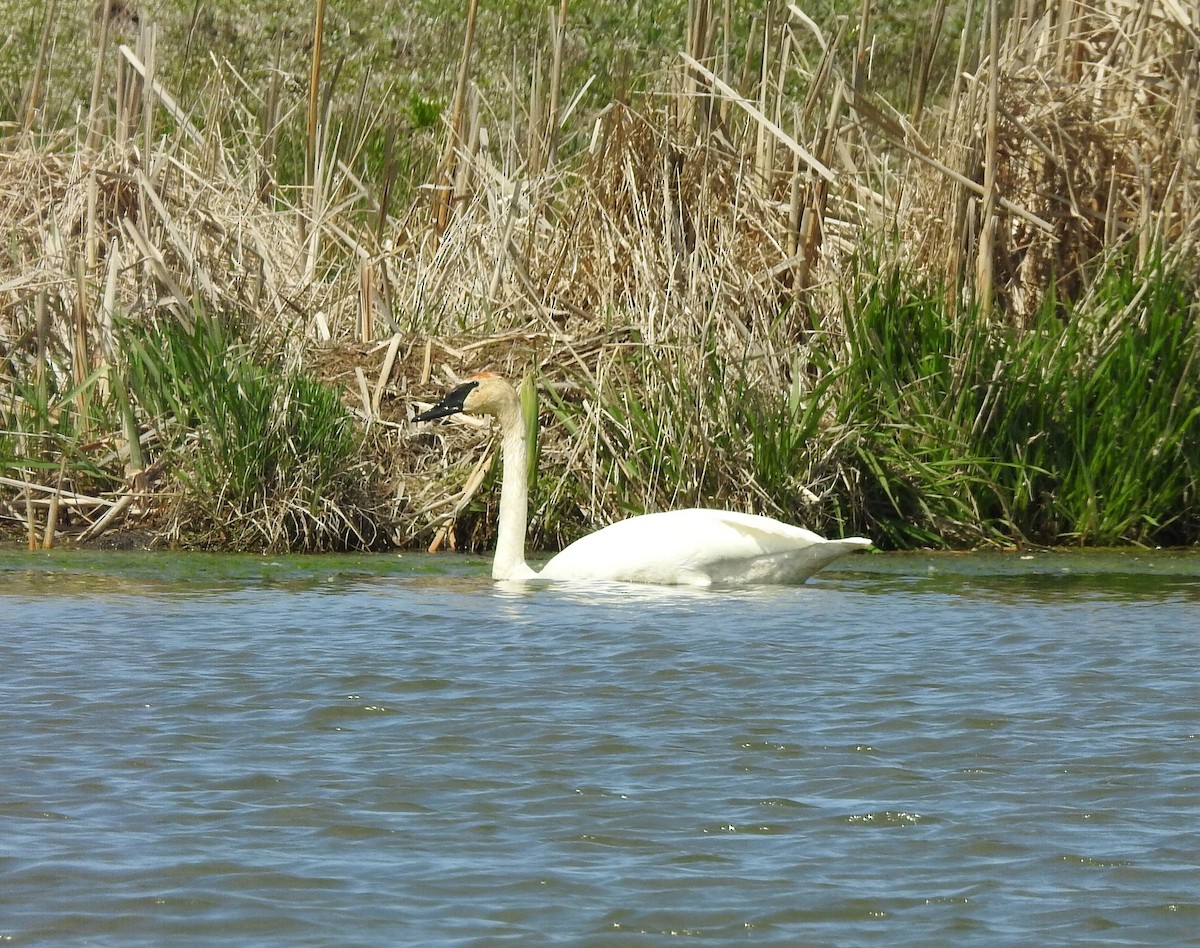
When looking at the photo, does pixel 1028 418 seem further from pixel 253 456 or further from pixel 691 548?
pixel 253 456

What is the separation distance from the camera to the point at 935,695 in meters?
5.28

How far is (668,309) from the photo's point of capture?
933 cm

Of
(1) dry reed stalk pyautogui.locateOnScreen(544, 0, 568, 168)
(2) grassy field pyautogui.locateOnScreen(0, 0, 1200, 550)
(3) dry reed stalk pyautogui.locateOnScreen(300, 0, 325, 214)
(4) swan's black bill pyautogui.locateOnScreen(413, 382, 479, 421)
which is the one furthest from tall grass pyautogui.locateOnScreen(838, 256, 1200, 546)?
(3) dry reed stalk pyautogui.locateOnScreen(300, 0, 325, 214)

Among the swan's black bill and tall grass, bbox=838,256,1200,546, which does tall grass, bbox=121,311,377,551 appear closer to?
the swan's black bill

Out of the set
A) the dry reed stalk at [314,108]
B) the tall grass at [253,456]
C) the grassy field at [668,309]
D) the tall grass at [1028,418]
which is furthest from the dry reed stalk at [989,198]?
the dry reed stalk at [314,108]

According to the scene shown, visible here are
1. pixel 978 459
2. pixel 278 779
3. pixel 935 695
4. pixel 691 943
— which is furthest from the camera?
pixel 978 459

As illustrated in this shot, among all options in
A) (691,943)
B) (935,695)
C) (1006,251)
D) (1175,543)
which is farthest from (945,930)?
(1006,251)

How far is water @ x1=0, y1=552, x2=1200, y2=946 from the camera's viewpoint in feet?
10.9

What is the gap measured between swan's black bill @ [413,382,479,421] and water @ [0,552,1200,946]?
1.28m

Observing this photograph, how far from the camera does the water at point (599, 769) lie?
3316mm

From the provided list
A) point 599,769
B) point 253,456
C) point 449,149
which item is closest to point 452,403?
point 253,456

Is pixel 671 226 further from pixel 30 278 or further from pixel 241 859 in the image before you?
pixel 241 859

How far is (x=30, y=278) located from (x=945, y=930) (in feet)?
24.9

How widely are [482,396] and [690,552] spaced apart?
55.5 inches
